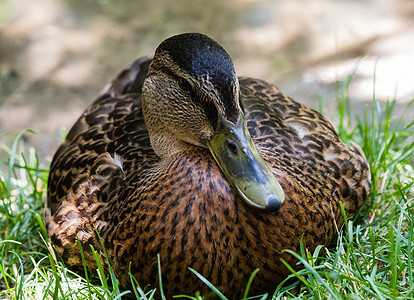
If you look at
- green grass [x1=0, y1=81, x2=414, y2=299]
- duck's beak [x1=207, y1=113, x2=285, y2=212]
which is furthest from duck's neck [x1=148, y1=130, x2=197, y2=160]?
green grass [x1=0, y1=81, x2=414, y2=299]

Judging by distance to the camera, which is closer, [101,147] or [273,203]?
[273,203]

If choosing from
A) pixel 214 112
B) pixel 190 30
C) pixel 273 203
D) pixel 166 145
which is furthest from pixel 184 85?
pixel 190 30

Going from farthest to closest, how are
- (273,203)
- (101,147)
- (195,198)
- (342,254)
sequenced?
(101,147) → (342,254) → (195,198) → (273,203)

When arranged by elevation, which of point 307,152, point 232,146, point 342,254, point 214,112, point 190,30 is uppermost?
point 214,112

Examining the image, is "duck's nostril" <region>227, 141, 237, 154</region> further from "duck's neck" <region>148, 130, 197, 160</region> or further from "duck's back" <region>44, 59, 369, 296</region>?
"duck's neck" <region>148, 130, 197, 160</region>

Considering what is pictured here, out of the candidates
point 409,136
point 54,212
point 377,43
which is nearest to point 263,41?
point 377,43

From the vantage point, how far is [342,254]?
8.89 feet

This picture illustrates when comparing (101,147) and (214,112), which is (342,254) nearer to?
(214,112)

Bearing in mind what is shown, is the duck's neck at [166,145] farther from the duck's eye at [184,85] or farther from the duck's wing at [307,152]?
the duck's wing at [307,152]

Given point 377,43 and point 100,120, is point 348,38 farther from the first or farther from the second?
point 100,120

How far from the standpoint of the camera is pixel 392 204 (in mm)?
3230

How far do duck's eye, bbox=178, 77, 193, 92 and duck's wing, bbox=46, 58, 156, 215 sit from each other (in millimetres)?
487

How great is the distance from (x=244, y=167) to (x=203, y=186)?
7.7 inches

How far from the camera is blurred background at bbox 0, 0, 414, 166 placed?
16.1ft
